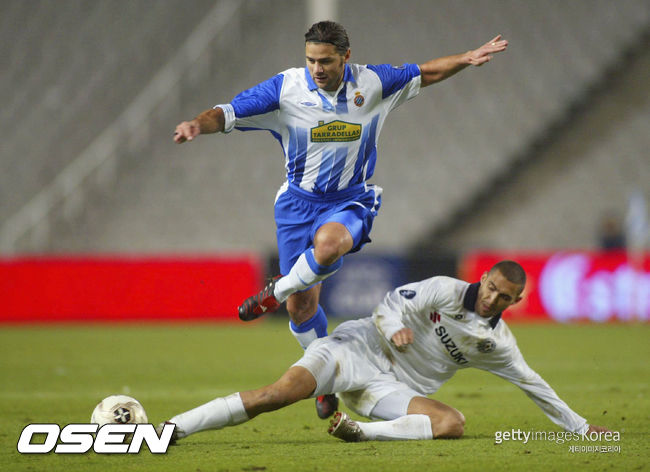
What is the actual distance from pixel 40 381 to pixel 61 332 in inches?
231

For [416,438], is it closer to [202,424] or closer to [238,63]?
[202,424]

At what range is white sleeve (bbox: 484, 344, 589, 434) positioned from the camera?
552cm

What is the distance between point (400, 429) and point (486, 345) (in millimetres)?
716

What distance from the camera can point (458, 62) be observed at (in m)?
6.35

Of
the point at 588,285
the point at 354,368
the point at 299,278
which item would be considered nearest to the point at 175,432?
the point at 354,368

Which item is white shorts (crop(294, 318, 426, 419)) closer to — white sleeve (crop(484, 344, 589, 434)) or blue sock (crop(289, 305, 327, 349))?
white sleeve (crop(484, 344, 589, 434))

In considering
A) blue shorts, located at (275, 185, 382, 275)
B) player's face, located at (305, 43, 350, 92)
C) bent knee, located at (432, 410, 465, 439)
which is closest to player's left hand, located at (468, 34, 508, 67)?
player's face, located at (305, 43, 350, 92)

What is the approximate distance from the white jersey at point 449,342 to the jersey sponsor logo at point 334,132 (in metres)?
1.11

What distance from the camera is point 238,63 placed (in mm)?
20141

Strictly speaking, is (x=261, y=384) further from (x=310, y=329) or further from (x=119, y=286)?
(x=119, y=286)

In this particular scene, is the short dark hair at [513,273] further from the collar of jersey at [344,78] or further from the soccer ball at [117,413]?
the soccer ball at [117,413]

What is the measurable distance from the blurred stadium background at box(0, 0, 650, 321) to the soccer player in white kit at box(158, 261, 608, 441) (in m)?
12.3

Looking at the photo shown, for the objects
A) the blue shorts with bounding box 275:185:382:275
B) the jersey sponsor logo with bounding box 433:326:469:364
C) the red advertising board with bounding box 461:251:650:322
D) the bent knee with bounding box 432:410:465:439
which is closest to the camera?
the bent knee with bounding box 432:410:465:439

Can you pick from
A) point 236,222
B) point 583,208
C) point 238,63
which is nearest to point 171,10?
point 238,63
